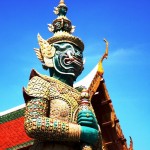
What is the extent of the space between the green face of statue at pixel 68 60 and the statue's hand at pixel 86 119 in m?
0.70

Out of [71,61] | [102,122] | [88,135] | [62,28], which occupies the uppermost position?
[62,28]

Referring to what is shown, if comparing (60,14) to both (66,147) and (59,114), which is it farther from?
(66,147)

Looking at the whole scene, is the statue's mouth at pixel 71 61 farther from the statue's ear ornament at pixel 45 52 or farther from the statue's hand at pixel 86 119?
the statue's hand at pixel 86 119

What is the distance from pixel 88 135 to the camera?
4.36 meters

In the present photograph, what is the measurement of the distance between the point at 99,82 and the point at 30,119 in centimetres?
372

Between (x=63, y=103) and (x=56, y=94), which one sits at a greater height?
(x=56, y=94)

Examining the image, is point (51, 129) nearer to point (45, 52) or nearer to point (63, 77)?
point (63, 77)

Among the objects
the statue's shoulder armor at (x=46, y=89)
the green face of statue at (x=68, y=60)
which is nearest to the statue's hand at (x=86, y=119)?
the statue's shoulder armor at (x=46, y=89)

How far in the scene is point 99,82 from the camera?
8008mm

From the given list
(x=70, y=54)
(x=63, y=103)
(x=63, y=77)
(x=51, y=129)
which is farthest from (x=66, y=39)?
(x=51, y=129)

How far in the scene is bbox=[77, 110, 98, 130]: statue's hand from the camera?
4.41 m

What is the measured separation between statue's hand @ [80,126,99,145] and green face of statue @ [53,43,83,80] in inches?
34.0

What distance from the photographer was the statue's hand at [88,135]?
4355mm

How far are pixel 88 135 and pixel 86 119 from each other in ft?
0.54
